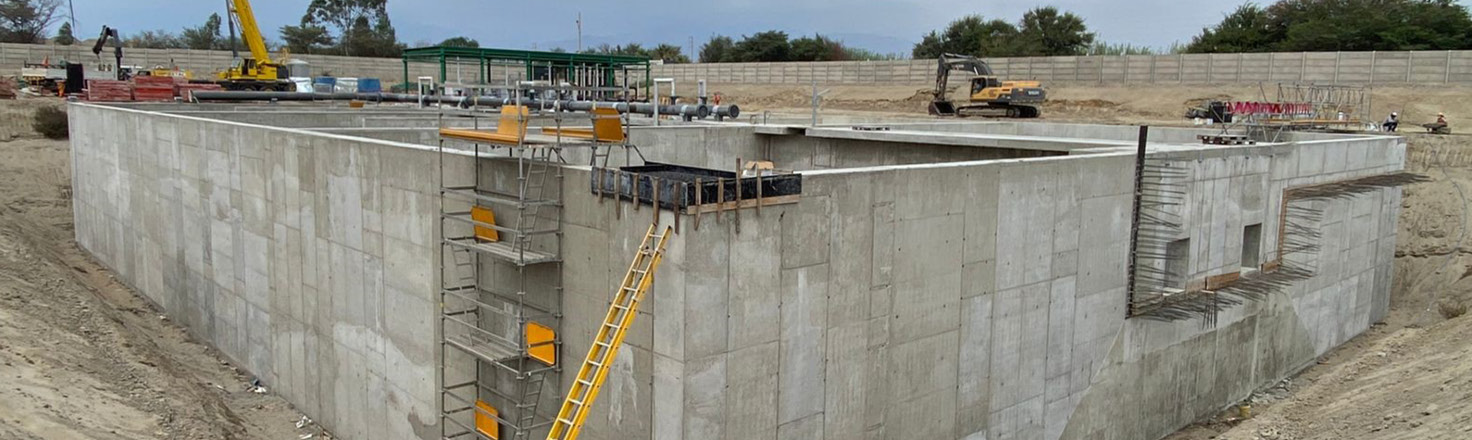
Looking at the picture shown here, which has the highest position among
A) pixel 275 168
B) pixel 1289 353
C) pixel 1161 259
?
pixel 275 168

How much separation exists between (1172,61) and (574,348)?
42489 millimetres

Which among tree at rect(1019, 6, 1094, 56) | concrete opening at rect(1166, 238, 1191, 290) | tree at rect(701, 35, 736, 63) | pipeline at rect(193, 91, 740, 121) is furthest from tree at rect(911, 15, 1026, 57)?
concrete opening at rect(1166, 238, 1191, 290)

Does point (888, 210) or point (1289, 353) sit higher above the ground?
point (888, 210)

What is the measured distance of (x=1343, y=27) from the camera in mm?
48812

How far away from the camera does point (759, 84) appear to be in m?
64.6

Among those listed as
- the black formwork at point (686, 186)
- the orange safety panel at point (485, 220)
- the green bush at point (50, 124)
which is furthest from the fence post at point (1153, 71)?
the green bush at point (50, 124)

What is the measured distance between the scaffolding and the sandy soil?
12.4ft

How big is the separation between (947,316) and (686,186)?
3.98 m

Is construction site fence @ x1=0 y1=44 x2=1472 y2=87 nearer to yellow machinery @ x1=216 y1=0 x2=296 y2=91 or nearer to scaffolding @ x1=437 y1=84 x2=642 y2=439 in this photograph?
yellow machinery @ x1=216 y1=0 x2=296 y2=91

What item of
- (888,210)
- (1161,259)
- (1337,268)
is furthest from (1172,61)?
(888,210)

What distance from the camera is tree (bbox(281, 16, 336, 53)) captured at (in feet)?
336

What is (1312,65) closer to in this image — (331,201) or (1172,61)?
(1172,61)

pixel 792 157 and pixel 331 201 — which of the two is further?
pixel 792 157

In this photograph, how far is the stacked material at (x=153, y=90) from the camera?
3216 cm
